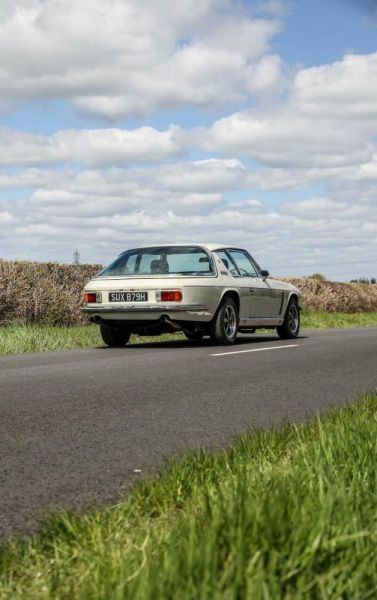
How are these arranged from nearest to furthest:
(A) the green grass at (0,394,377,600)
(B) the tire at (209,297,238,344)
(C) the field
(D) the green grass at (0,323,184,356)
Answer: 1. (A) the green grass at (0,394,377,600)
2. (B) the tire at (209,297,238,344)
3. (D) the green grass at (0,323,184,356)
4. (C) the field

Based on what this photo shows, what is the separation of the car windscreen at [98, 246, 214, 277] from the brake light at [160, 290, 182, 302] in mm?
450

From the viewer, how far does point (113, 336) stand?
1443 centimetres

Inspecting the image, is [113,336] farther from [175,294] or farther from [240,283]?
[240,283]

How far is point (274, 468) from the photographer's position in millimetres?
4223

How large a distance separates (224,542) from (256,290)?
40.9 feet

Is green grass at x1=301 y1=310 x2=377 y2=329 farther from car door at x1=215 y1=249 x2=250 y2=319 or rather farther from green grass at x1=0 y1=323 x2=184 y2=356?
car door at x1=215 y1=249 x2=250 y2=319

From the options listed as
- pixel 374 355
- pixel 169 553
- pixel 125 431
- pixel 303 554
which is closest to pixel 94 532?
pixel 169 553

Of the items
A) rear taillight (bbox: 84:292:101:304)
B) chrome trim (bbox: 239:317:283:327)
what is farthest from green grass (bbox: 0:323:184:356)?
chrome trim (bbox: 239:317:283:327)

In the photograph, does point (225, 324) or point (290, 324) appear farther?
point (290, 324)

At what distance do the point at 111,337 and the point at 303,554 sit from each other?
38.8 feet

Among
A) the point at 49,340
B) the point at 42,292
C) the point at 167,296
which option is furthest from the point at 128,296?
the point at 42,292

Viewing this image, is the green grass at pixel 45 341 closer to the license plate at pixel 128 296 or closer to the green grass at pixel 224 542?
the license plate at pixel 128 296

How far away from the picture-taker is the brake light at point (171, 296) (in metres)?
13.3

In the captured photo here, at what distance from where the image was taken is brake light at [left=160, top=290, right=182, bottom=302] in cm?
1327
